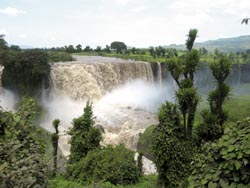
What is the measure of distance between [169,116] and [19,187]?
24.2ft

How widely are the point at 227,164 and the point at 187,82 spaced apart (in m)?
6.90

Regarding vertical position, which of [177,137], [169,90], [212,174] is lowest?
[169,90]

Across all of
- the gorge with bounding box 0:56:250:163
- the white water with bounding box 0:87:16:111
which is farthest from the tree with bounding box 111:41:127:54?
the white water with bounding box 0:87:16:111

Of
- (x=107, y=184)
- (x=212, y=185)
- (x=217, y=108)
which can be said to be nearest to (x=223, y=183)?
(x=212, y=185)

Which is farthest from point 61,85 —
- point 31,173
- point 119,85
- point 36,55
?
point 31,173

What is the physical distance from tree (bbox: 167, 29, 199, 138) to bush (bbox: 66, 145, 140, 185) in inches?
135

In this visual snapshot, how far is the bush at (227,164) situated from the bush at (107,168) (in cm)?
910

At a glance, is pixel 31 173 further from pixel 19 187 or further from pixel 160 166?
pixel 160 166

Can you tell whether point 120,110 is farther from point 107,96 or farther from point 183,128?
point 183,128

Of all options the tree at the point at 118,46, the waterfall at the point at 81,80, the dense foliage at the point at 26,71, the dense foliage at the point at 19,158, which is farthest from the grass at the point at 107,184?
the tree at the point at 118,46

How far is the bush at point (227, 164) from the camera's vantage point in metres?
3.20

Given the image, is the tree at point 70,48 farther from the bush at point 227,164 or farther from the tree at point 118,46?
the bush at point 227,164

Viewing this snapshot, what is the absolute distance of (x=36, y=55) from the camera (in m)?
26.6

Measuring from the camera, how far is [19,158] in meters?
4.00
